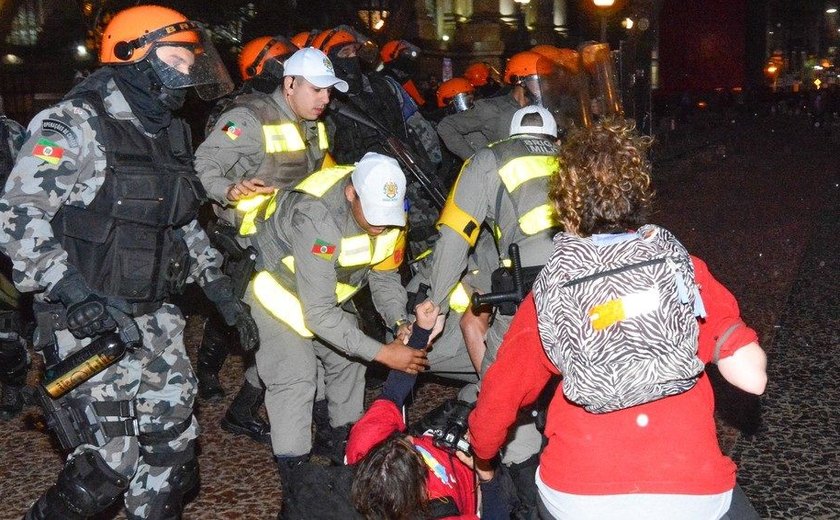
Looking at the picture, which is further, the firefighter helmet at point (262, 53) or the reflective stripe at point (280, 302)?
the firefighter helmet at point (262, 53)

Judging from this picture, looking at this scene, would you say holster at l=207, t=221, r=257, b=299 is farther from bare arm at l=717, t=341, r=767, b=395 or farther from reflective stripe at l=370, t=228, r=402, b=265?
bare arm at l=717, t=341, r=767, b=395

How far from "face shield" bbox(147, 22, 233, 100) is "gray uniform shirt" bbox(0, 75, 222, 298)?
0.33m

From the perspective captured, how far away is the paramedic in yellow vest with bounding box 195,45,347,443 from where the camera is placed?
14.5 feet

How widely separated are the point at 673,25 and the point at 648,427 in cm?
4231

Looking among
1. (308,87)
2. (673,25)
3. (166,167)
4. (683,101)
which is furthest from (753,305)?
(673,25)

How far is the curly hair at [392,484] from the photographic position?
9.00ft

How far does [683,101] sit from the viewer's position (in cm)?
3434

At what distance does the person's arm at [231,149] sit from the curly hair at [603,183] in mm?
2493

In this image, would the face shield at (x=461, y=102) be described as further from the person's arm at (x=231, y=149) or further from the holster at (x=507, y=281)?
the holster at (x=507, y=281)

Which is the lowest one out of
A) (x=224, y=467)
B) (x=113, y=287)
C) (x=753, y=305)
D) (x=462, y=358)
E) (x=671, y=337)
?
(x=753, y=305)

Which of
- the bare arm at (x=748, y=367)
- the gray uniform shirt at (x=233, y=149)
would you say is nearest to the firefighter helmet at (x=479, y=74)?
the gray uniform shirt at (x=233, y=149)

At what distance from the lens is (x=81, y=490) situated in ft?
10.8

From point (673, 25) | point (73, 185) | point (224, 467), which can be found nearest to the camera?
point (73, 185)

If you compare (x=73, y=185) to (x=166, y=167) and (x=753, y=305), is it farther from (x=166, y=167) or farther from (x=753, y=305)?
(x=753, y=305)
